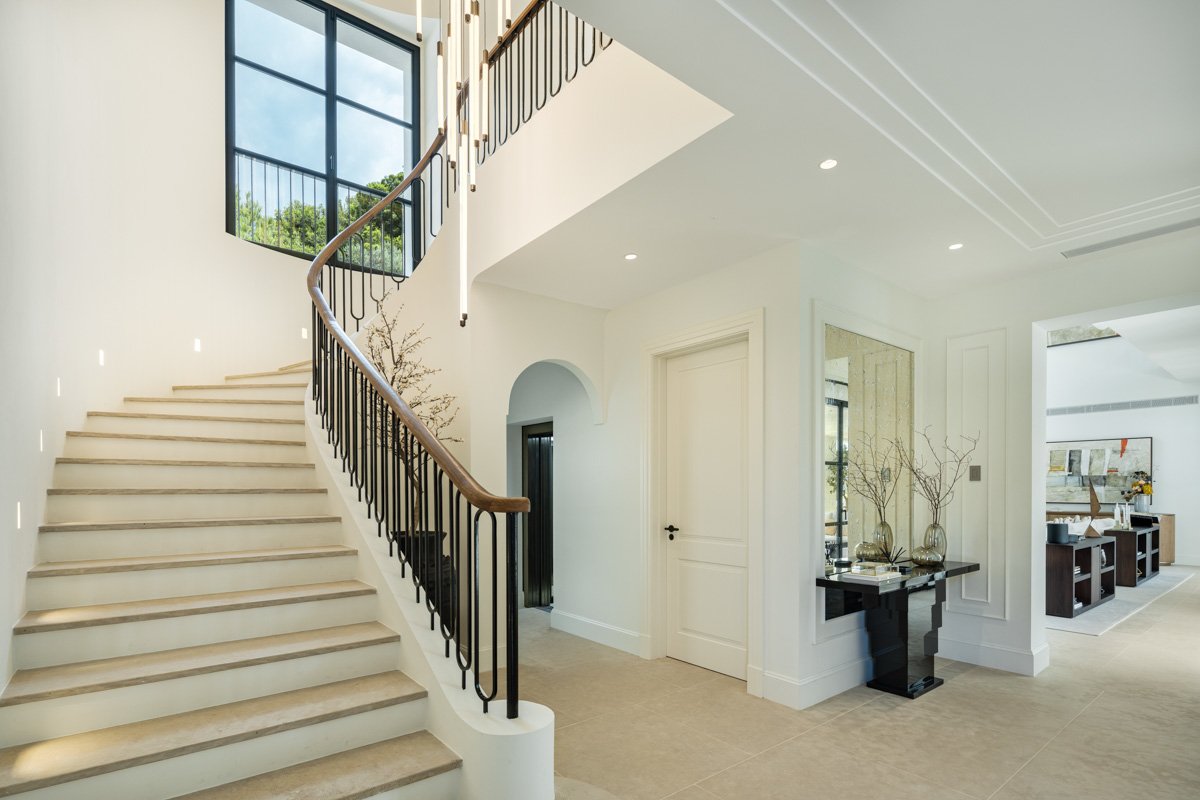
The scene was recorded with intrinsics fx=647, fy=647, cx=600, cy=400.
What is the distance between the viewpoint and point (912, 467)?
16.7 ft

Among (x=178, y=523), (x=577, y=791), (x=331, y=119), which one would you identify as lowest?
(x=577, y=791)

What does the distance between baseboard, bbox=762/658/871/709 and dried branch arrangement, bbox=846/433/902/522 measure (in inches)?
44.2

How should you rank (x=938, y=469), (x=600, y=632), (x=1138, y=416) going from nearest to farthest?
(x=938, y=469) < (x=600, y=632) < (x=1138, y=416)

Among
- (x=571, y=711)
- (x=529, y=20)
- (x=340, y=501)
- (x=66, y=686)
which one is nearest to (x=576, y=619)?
(x=571, y=711)

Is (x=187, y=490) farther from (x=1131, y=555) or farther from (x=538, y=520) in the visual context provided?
(x=1131, y=555)

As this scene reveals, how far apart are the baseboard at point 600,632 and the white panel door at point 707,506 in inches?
9.3

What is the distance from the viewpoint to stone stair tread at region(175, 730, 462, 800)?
89.2 inches

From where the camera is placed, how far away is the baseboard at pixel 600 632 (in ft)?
16.7

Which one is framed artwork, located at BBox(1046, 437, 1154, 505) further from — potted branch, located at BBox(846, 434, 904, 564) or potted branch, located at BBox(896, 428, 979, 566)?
potted branch, located at BBox(846, 434, 904, 564)

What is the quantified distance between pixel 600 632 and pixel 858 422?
2.71 metres

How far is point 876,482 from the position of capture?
4.73m

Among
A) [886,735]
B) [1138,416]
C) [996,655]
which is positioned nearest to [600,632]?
[886,735]

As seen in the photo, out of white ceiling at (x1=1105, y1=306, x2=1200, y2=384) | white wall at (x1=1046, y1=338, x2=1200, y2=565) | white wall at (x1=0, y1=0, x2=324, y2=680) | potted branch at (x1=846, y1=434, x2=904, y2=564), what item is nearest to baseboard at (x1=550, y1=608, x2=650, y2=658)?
potted branch at (x1=846, y1=434, x2=904, y2=564)

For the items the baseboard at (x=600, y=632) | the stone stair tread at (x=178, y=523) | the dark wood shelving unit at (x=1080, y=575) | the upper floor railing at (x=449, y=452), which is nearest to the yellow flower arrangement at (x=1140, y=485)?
the dark wood shelving unit at (x=1080, y=575)
